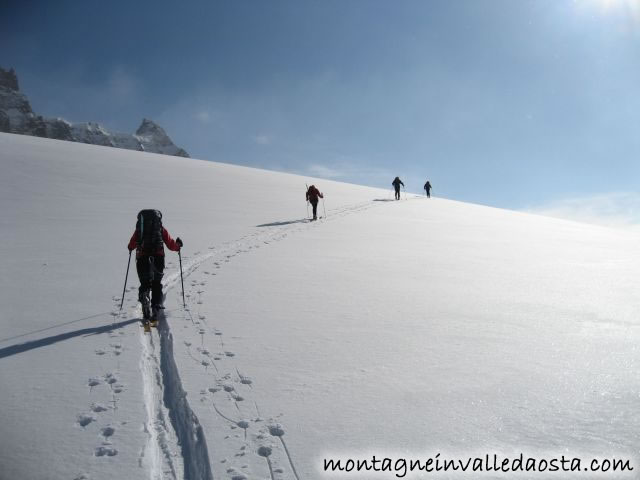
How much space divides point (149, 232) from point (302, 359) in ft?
10.6

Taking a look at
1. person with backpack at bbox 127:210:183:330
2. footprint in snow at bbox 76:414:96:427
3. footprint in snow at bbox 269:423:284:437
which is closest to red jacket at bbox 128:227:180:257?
person with backpack at bbox 127:210:183:330

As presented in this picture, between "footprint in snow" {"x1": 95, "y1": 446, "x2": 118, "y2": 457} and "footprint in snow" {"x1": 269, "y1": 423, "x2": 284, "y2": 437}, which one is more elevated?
"footprint in snow" {"x1": 269, "y1": 423, "x2": 284, "y2": 437}

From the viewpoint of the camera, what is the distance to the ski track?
247 centimetres

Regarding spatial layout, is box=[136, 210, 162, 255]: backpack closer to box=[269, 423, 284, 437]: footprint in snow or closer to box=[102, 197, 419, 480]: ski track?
box=[102, 197, 419, 480]: ski track

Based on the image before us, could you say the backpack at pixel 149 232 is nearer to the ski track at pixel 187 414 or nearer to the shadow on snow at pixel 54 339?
the shadow on snow at pixel 54 339

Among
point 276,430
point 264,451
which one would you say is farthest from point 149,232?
point 264,451

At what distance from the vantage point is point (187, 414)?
2992mm

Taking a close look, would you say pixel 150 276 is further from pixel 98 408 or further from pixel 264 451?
pixel 264 451

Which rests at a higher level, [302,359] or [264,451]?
[302,359]

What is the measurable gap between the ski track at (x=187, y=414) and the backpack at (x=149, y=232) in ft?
4.02

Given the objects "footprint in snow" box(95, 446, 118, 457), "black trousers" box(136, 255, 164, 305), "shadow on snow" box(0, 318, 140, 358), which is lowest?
"footprint in snow" box(95, 446, 118, 457)

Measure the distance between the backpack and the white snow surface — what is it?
0.98 metres

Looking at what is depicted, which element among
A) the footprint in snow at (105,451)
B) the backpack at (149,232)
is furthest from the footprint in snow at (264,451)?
the backpack at (149,232)

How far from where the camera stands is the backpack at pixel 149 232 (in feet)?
18.1
